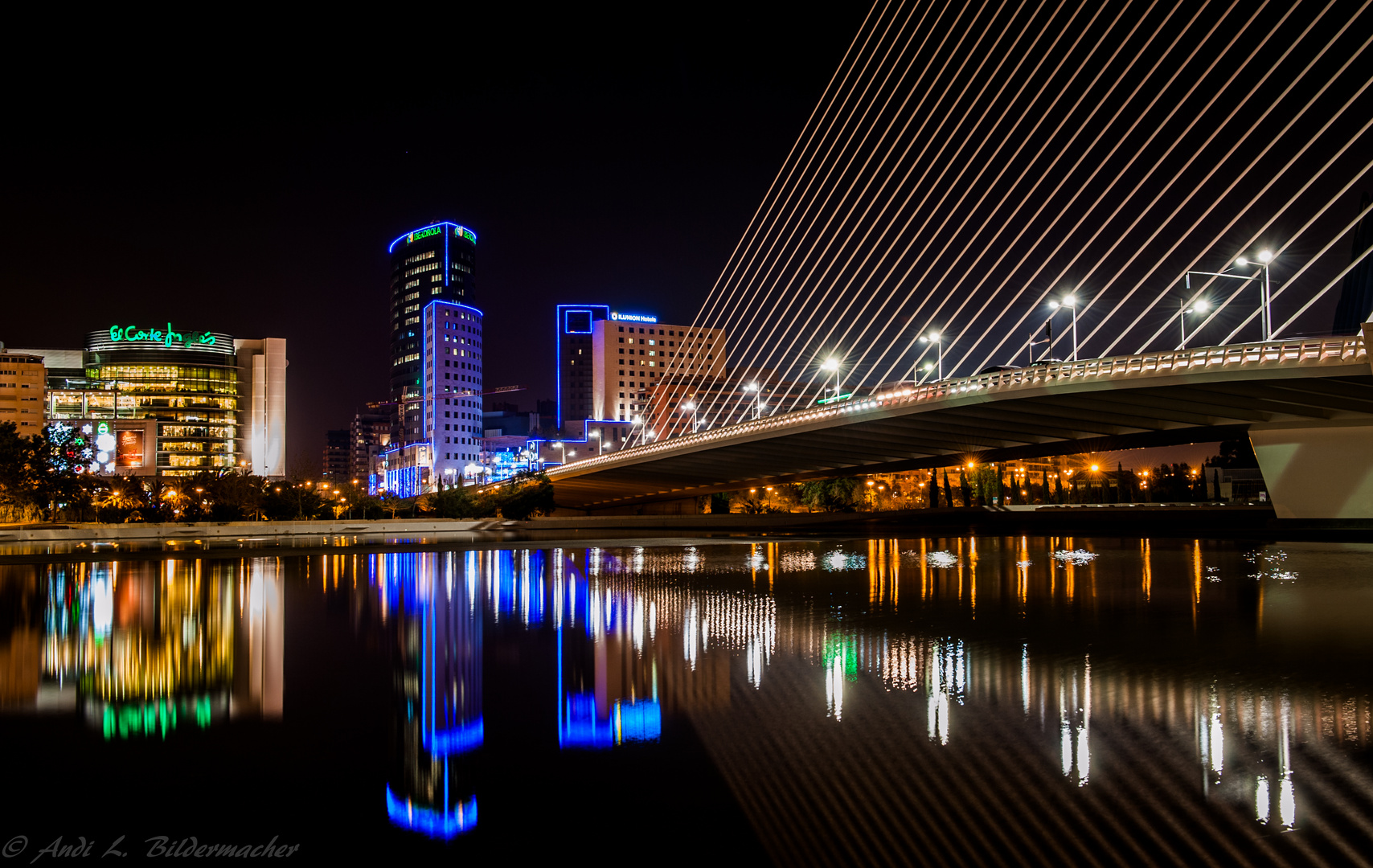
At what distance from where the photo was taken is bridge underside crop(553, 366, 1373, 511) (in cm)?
2794

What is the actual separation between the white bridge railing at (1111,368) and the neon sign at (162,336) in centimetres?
9753

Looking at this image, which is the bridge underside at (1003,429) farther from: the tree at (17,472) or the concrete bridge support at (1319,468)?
the tree at (17,472)

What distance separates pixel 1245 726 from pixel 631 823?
14.4 feet

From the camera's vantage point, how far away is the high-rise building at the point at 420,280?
175625 millimetres

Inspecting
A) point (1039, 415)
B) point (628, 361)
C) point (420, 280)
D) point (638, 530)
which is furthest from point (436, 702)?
point (420, 280)

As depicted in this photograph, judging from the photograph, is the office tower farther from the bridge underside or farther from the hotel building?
the bridge underside

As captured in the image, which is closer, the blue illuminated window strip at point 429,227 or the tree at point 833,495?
the tree at point 833,495

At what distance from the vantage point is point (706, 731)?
241 inches

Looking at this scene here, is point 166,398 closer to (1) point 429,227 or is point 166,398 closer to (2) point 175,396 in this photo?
(2) point 175,396

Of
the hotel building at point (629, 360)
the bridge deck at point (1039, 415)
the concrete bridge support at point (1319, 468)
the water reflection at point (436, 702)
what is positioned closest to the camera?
the water reflection at point (436, 702)

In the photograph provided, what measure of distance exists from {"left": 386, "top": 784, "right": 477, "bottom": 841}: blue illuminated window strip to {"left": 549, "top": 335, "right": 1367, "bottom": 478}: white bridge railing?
2773cm

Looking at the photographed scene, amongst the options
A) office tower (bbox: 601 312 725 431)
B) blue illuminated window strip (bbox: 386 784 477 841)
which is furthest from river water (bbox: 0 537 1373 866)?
office tower (bbox: 601 312 725 431)

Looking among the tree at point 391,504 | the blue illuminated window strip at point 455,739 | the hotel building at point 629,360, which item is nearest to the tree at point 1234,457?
the tree at point 391,504

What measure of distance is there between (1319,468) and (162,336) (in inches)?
4885
